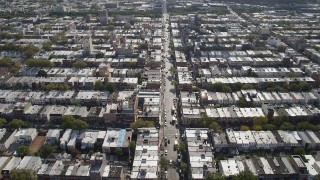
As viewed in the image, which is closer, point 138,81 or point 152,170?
point 152,170

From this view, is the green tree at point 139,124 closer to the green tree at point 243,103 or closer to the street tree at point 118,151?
the street tree at point 118,151

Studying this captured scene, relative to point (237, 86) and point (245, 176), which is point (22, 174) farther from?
point (237, 86)

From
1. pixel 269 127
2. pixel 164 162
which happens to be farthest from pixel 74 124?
pixel 269 127

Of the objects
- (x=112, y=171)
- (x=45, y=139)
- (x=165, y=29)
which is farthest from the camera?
(x=165, y=29)

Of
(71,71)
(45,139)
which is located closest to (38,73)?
(71,71)

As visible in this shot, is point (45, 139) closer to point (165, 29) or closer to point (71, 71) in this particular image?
point (71, 71)

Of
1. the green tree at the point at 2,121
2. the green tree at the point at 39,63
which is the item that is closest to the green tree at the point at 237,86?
the green tree at the point at 39,63
